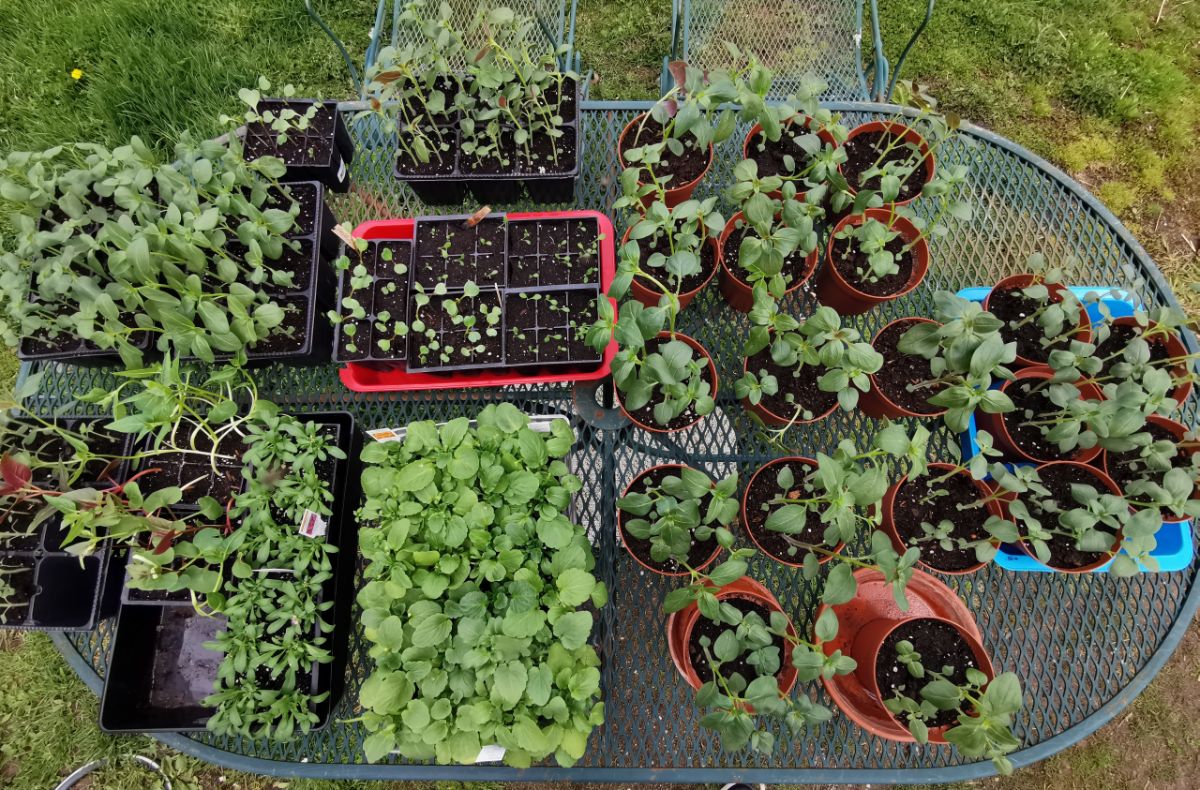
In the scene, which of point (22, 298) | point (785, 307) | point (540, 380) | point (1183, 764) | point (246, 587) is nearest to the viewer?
point (246, 587)

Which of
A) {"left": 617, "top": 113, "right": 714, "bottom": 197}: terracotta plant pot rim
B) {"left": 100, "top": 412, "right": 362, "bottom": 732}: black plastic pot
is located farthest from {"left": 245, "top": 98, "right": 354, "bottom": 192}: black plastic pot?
{"left": 617, "top": 113, "right": 714, "bottom": 197}: terracotta plant pot rim

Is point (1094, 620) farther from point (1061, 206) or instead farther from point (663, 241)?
point (663, 241)

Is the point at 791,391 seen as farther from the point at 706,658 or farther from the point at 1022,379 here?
the point at 706,658

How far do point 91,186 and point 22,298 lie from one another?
1.31ft

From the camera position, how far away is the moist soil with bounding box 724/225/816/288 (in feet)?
5.90

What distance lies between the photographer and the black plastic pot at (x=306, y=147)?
1.94 metres

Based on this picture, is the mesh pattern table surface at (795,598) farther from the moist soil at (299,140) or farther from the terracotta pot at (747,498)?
the moist soil at (299,140)

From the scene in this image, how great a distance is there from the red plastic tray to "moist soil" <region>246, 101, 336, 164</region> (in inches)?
11.2

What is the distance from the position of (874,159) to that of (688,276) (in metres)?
0.75

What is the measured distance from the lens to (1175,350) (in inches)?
67.2

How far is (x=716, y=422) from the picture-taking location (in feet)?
6.16

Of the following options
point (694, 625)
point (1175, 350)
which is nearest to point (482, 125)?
point (694, 625)

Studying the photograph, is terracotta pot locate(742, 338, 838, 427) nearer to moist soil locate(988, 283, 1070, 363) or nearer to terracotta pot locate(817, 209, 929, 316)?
terracotta pot locate(817, 209, 929, 316)

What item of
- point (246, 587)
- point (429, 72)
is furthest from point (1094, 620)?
point (429, 72)
